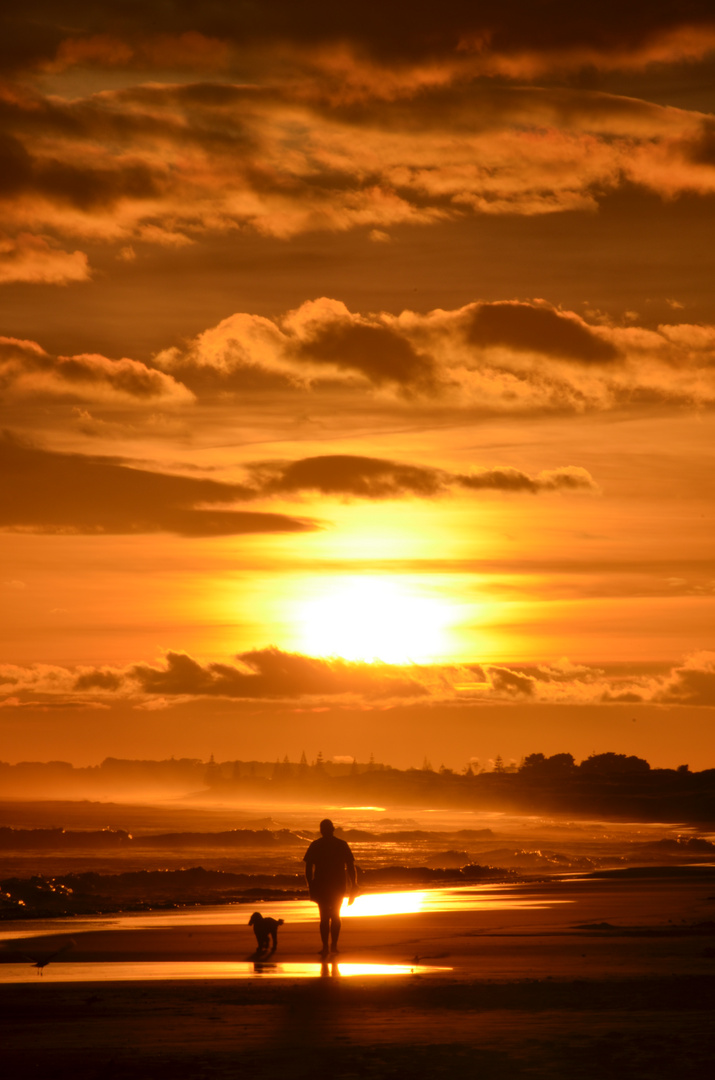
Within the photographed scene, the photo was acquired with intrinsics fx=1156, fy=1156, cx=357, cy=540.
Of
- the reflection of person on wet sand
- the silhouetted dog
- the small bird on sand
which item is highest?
the reflection of person on wet sand

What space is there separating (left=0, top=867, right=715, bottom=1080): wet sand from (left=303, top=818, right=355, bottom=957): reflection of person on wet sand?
73 cm

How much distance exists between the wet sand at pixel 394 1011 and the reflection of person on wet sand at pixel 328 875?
726 millimetres

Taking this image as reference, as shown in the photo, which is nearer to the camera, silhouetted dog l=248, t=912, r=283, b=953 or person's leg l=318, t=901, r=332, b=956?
person's leg l=318, t=901, r=332, b=956

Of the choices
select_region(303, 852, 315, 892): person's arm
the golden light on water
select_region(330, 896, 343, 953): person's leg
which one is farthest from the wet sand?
the golden light on water

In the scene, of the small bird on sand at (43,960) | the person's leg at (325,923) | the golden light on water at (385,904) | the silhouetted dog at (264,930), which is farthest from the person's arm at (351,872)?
the golden light on water at (385,904)

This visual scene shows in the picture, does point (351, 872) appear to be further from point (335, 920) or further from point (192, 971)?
point (192, 971)

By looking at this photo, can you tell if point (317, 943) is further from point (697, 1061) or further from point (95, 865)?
point (95, 865)

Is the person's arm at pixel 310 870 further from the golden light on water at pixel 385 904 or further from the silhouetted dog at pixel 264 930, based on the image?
Result: the golden light on water at pixel 385 904

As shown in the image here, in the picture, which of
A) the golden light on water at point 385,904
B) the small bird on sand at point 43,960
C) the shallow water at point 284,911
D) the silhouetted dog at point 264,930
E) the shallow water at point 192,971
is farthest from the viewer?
the golden light on water at point 385,904

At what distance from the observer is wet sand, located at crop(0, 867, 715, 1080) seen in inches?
378

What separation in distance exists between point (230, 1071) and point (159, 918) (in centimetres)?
1960

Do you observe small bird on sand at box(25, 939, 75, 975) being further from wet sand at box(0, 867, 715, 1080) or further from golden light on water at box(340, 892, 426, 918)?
golden light on water at box(340, 892, 426, 918)

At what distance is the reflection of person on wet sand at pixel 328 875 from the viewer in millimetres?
18078

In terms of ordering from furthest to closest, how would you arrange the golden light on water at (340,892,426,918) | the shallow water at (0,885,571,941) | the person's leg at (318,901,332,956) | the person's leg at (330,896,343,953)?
the golden light on water at (340,892,426,918)
the shallow water at (0,885,571,941)
the person's leg at (330,896,343,953)
the person's leg at (318,901,332,956)
